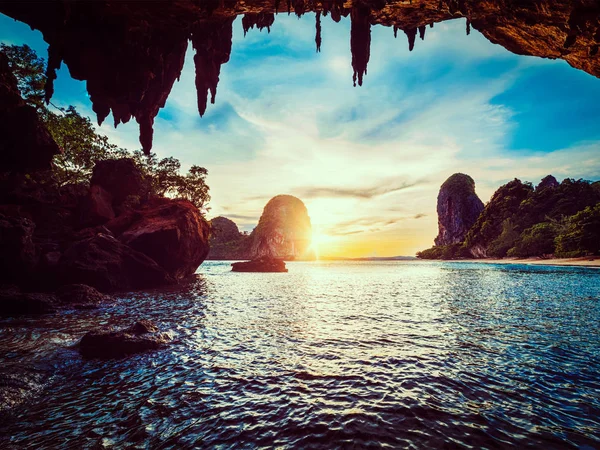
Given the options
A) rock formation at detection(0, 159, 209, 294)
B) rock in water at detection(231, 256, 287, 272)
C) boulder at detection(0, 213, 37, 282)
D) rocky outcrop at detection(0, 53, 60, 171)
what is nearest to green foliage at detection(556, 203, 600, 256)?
rock in water at detection(231, 256, 287, 272)

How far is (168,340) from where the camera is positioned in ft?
32.9

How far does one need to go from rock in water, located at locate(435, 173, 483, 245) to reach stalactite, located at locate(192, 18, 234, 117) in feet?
466

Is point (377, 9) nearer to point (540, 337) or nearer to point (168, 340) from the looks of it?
point (540, 337)

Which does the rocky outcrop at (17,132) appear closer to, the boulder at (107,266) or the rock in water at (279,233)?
the boulder at (107,266)

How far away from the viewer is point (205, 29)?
55.8ft

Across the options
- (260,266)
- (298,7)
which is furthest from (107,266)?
(260,266)

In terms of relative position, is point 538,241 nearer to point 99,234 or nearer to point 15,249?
point 99,234

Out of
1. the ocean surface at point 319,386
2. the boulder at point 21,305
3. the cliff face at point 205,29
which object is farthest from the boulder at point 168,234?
the ocean surface at point 319,386

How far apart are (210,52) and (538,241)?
79.4 meters

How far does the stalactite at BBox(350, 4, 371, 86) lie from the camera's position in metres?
14.3

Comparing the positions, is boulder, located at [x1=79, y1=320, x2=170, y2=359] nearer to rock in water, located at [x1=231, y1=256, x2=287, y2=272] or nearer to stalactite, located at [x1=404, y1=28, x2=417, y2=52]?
stalactite, located at [x1=404, y1=28, x2=417, y2=52]

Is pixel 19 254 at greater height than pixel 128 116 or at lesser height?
lesser

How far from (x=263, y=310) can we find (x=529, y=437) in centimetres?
1343

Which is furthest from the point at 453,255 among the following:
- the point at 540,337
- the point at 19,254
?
the point at 19,254
